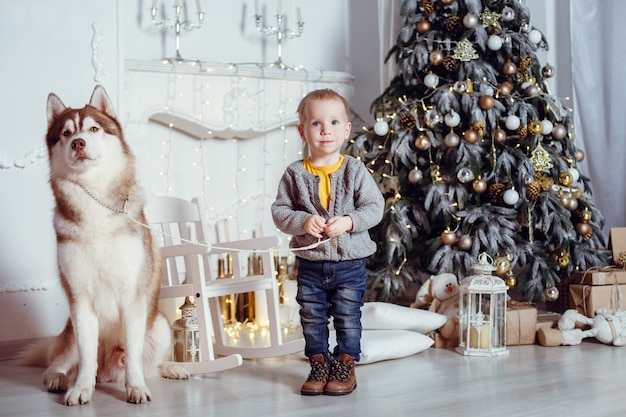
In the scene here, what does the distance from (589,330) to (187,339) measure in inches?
65.3

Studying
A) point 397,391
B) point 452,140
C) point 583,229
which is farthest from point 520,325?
point 397,391

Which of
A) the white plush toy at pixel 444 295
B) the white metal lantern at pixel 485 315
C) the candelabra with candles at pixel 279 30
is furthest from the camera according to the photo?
the candelabra with candles at pixel 279 30

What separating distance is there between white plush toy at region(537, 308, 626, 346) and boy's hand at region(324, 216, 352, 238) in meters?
1.29

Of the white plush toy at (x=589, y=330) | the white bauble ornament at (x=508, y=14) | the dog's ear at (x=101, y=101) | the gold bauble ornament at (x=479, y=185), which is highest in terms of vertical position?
the white bauble ornament at (x=508, y=14)

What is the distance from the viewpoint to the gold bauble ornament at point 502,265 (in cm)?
346

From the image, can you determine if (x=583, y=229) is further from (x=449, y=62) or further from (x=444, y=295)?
(x=449, y=62)

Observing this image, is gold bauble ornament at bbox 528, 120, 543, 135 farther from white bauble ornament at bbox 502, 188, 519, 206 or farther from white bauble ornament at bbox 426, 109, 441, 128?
white bauble ornament at bbox 426, 109, 441, 128

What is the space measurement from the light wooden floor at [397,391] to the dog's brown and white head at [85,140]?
2.40 feet

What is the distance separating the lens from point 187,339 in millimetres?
3023

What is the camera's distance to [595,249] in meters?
3.72

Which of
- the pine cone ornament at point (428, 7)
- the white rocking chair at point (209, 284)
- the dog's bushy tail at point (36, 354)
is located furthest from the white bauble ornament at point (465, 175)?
the dog's bushy tail at point (36, 354)

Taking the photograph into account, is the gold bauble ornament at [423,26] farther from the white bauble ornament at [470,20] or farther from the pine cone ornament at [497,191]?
the pine cone ornament at [497,191]

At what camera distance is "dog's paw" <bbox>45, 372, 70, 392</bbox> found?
260 centimetres

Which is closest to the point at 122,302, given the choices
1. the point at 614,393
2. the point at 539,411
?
the point at 539,411
